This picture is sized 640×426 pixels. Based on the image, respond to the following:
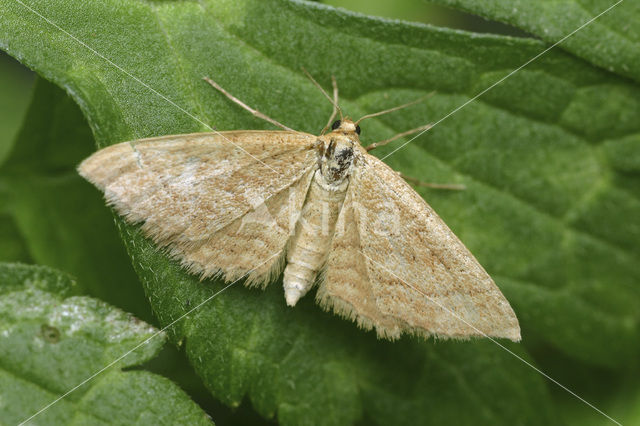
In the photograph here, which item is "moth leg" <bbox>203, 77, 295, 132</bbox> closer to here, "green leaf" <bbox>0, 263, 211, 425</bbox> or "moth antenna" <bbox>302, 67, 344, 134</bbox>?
"moth antenna" <bbox>302, 67, 344, 134</bbox>

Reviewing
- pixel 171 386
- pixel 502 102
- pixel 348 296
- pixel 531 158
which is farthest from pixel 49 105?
pixel 531 158

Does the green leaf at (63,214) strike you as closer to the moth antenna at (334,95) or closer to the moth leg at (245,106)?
the moth leg at (245,106)

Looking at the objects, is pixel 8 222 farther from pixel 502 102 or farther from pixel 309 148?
pixel 502 102

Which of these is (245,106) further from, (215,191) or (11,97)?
(11,97)

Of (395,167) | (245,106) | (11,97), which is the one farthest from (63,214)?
(395,167)

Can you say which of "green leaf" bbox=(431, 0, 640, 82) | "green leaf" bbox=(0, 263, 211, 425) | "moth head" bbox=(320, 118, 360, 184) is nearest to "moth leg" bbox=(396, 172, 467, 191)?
"moth head" bbox=(320, 118, 360, 184)

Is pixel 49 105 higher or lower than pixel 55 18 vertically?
lower
